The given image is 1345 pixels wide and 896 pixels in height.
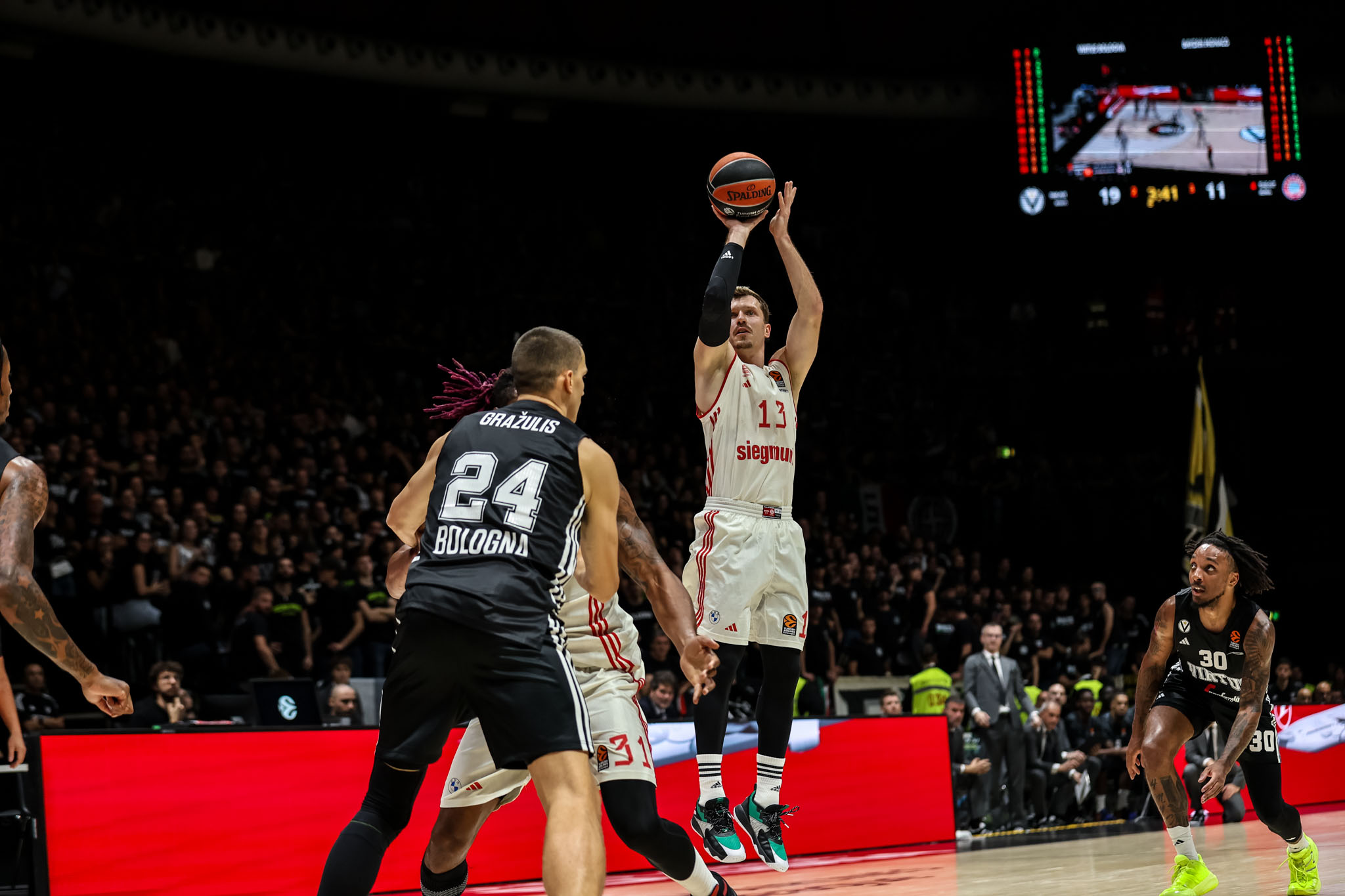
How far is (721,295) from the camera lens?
6203 mm

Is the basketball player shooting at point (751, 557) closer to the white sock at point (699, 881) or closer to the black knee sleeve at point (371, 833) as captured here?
the white sock at point (699, 881)

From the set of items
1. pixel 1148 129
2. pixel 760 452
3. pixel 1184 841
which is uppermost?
pixel 1148 129

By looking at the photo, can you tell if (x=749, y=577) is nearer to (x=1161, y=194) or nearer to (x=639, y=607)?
(x=639, y=607)

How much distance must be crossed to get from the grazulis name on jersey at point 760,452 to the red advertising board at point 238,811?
3.25 metres

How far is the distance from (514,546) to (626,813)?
4.55 feet

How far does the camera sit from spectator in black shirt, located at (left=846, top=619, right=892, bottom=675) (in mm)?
15711

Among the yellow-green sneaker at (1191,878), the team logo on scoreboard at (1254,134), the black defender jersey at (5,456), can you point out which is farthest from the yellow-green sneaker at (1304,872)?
the team logo on scoreboard at (1254,134)

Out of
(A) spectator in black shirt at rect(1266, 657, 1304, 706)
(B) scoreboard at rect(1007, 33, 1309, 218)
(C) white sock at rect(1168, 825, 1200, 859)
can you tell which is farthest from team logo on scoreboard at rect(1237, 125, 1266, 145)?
(C) white sock at rect(1168, 825, 1200, 859)

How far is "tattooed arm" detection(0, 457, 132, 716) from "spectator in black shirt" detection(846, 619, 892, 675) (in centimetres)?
1185

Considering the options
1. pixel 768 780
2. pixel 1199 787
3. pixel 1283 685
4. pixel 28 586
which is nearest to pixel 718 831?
pixel 768 780

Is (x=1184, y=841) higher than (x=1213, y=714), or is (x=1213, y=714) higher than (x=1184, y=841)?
(x=1213, y=714)

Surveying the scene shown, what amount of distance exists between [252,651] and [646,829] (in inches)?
306

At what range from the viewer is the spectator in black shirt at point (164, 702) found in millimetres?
9852

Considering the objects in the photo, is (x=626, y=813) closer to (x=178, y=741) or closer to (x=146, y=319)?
(x=178, y=741)
